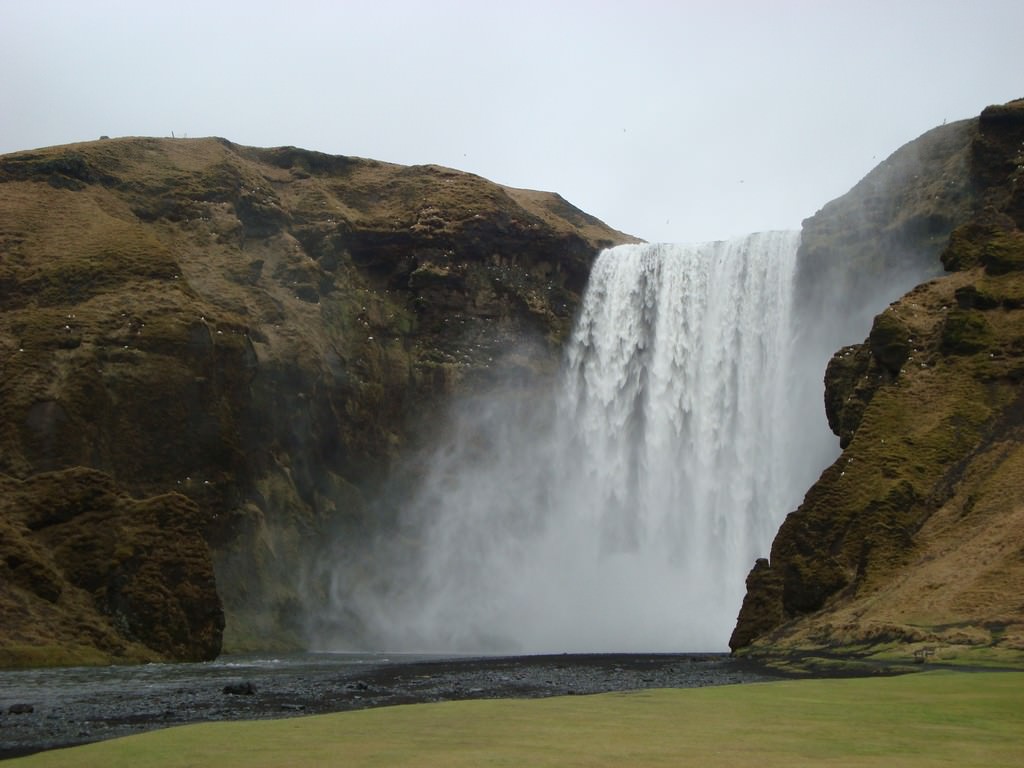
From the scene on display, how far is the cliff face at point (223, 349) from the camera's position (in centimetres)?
4153

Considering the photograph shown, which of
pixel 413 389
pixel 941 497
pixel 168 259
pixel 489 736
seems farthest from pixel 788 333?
pixel 489 736

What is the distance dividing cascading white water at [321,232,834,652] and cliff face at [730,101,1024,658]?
47.5ft

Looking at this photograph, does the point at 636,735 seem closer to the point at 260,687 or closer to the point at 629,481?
the point at 260,687

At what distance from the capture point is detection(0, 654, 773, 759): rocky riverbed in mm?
19016

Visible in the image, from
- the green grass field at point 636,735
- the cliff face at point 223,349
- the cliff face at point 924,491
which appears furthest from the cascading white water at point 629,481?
the green grass field at point 636,735

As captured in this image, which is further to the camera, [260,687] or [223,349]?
[223,349]

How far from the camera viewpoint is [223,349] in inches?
2282

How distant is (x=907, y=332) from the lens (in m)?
43.6

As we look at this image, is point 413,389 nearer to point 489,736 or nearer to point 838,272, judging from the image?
point 838,272

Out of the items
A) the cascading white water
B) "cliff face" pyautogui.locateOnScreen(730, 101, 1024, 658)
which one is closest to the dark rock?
"cliff face" pyautogui.locateOnScreen(730, 101, 1024, 658)

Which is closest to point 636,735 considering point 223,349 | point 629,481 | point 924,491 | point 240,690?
point 240,690

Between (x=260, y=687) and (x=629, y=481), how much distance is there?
41.2 m

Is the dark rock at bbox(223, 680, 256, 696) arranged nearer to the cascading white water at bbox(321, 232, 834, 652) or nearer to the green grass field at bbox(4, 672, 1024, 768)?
the green grass field at bbox(4, 672, 1024, 768)

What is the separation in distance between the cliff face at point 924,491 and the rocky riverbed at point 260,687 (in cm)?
339
